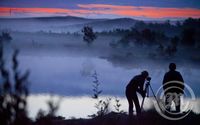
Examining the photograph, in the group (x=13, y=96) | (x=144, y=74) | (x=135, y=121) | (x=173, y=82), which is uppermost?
(x=144, y=74)

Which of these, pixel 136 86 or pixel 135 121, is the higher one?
pixel 136 86

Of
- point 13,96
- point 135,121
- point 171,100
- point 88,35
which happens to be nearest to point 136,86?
point 135,121

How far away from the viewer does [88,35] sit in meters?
17.1

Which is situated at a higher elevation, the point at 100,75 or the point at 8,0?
the point at 8,0

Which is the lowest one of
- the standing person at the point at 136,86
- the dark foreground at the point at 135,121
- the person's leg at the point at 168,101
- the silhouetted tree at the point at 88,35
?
the dark foreground at the point at 135,121

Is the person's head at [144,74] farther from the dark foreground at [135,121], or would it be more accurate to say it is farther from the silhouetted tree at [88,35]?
the silhouetted tree at [88,35]

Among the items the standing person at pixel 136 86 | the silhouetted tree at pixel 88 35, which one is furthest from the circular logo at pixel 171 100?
the silhouetted tree at pixel 88 35

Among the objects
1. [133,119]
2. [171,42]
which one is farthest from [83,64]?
[133,119]

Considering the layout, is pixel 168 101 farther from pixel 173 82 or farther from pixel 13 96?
pixel 13 96

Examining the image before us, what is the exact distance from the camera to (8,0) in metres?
14.6

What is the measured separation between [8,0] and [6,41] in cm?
138

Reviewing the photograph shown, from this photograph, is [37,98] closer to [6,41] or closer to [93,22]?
[6,41]

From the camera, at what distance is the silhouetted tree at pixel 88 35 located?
652 inches

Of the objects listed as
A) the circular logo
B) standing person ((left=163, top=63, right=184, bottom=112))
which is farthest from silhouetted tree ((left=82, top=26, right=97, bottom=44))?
standing person ((left=163, top=63, right=184, bottom=112))
